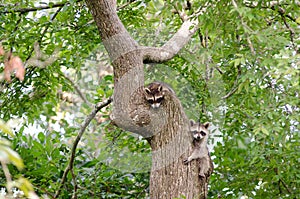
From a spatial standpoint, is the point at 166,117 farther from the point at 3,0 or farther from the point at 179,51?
the point at 3,0

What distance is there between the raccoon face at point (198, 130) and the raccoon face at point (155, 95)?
44 centimetres

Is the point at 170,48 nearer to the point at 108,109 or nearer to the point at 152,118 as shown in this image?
the point at 152,118

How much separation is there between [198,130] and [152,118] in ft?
2.42

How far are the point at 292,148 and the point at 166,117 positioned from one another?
111 centimetres

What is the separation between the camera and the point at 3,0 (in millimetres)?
5098

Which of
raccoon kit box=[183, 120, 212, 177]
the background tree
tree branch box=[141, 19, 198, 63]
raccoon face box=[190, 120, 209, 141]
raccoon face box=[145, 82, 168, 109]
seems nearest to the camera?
raccoon face box=[145, 82, 168, 109]

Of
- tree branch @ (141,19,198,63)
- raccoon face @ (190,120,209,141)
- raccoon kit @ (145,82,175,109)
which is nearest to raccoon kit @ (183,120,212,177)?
raccoon face @ (190,120,209,141)

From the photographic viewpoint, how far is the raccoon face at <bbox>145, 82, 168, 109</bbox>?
375cm

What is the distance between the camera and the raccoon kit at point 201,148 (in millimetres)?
3883

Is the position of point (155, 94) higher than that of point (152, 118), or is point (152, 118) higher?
point (155, 94)

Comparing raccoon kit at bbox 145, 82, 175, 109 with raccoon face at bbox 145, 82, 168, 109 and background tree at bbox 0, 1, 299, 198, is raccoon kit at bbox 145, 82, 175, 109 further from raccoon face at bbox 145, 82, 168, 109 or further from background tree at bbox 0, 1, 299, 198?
background tree at bbox 0, 1, 299, 198

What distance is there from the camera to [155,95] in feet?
12.4

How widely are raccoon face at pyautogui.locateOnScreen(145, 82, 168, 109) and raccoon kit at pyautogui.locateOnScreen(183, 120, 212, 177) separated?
39cm

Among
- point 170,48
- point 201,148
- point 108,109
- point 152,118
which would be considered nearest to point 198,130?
A: point 201,148
